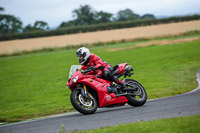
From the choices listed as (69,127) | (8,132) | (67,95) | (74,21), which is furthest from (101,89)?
(74,21)

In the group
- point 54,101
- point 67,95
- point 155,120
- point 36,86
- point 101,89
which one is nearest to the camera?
point 155,120

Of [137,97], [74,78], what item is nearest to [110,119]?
[74,78]

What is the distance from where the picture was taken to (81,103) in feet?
24.7

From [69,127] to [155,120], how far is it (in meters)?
1.82

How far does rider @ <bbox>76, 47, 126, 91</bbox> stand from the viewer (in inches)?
310

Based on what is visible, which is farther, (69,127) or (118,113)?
(118,113)

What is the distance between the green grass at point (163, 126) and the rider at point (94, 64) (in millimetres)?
2433

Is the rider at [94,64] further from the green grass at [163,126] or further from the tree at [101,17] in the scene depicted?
the tree at [101,17]

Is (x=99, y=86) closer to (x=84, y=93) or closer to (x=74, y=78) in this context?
(x=84, y=93)

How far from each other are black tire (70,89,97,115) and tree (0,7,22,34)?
7148 centimetres

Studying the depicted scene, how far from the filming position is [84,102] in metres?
7.59

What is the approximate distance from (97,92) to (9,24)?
77.8 m

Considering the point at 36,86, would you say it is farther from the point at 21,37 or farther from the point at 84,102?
the point at 21,37

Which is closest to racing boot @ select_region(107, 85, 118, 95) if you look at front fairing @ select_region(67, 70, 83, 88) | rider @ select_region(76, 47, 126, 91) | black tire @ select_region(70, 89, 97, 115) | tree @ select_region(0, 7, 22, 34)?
rider @ select_region(76, 47, 126, 91)
